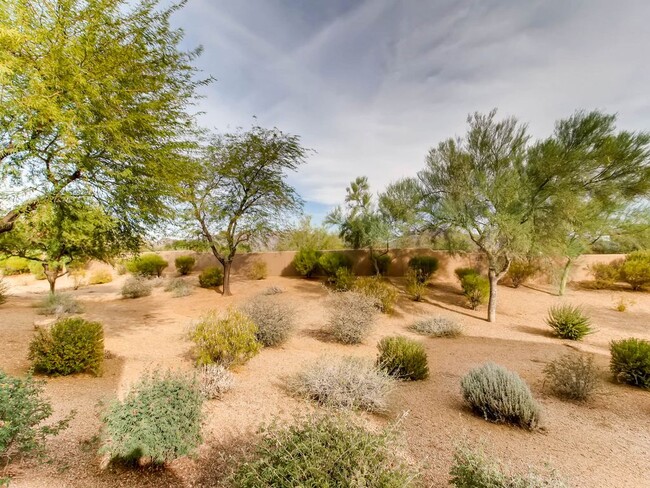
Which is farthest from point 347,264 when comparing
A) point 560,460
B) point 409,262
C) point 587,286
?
point 560,460

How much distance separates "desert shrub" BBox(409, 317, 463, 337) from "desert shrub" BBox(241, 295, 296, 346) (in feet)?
14.5

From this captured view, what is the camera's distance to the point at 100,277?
20.0 metres

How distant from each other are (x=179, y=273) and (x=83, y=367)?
17979 mm

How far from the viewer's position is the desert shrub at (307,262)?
57.6 feet

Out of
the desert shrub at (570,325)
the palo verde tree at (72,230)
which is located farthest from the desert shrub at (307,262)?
the desert shrub at (570,325)

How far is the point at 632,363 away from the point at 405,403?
178 inches

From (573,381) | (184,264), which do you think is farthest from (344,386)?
(184,264)

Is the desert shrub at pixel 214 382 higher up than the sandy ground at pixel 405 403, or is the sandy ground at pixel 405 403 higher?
the desert shrub at pixel 214 382

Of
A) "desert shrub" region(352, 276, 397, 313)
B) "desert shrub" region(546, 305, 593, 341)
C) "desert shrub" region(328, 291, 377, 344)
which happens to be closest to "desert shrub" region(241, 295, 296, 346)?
"desert shrub" region(328, 291, 377, 344)

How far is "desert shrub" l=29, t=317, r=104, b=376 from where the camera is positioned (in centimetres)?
491

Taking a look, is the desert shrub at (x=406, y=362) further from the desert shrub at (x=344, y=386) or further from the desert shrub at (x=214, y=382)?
the desert shrub at (x=214, y=382)

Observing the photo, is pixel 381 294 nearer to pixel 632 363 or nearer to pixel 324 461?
pixel 632 363

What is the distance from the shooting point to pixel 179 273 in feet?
71.5

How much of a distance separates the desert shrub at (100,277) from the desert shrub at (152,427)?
69.6 ft
